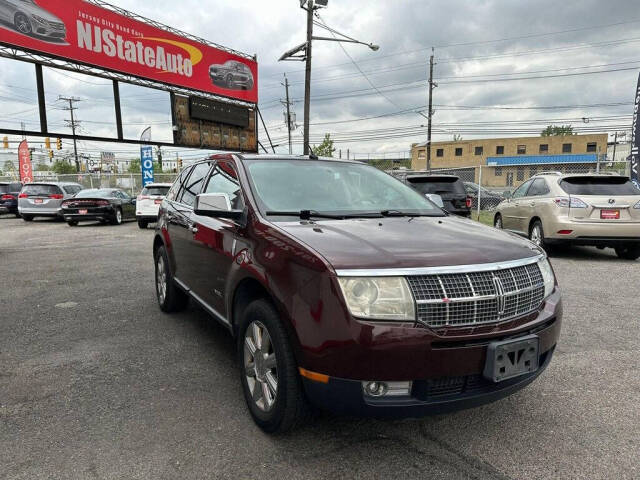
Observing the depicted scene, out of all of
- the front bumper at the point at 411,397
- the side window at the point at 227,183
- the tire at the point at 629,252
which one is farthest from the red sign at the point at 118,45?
the tire at the point at 629,252

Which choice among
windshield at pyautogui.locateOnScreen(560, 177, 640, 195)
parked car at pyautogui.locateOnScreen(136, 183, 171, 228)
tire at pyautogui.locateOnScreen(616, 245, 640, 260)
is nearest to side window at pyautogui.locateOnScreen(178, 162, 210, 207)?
Result: windshield at pyautogui.locateOnScreen(560, 177, 640, 195)

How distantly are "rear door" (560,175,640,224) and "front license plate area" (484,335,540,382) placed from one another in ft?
21.2

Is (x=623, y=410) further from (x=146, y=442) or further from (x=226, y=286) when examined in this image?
(x=146, y=442)

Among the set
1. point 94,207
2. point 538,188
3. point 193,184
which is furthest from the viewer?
point 94,207

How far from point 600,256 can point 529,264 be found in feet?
24.9

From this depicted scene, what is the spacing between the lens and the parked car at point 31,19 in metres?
13.8

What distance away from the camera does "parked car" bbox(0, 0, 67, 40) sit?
45.4ft

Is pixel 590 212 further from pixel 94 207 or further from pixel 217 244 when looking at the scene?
pixel 94 207

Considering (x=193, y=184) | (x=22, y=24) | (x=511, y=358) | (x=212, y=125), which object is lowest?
(x=511, y=358)

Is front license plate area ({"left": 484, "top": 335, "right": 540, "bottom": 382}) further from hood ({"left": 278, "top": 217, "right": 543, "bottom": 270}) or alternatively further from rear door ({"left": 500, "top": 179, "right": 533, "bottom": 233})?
rear door ({"left": 500, "top": 179, "right": 533, "bottom": 233})

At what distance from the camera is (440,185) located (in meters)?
11.2

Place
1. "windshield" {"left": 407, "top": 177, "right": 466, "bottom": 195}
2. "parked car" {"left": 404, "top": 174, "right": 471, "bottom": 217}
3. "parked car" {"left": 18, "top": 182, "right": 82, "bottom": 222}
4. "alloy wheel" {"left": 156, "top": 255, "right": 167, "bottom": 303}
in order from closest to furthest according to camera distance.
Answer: "alloy wheel" {"left": 156, "top": 255, "right": 167, "bottom": 303}, "parked car" {"left": 404, "top": 174, "right": 471, "bottom": 217}, "windshield" {"left": 407, "top": 177, "right": 466, "bottom": 195}, "parked car" {"left": 18, "top": 182, "right": 82, "bottom": 222}

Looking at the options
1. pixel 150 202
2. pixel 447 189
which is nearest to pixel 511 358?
pixel 447 189

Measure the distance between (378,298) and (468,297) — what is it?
1.46ft
